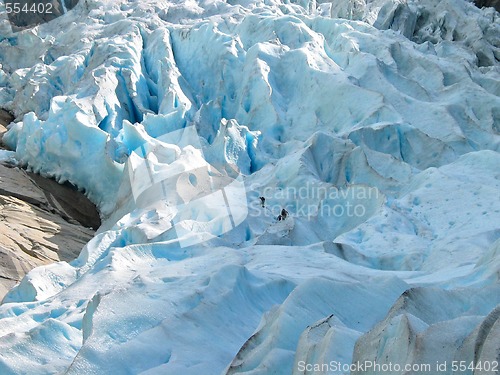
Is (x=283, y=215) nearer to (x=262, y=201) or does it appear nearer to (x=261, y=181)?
(x=262, y=201)

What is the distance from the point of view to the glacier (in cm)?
338

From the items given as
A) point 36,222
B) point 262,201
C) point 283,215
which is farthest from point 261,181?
point 36,222

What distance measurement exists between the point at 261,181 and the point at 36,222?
9.77ft

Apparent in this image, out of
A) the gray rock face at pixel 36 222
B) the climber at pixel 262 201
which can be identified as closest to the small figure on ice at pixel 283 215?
the climber at pixel 262 201

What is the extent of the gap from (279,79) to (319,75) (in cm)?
72

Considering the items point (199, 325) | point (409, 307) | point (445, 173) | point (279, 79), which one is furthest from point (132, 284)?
point (279, 79)

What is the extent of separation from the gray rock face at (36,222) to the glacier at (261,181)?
0.30 metres

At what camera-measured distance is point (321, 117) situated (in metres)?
9.38

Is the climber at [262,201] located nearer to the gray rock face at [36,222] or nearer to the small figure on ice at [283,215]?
the small figure on ice at [283,215]

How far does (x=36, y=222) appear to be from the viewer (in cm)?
821

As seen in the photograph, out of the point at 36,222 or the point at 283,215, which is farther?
the point at 36,222

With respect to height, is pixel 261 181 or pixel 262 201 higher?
pixel 262 201

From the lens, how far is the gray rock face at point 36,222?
700 centimetres

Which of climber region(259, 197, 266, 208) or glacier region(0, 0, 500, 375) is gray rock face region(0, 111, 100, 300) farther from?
climber region(259, 197, 266, 208)
